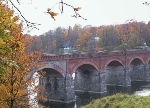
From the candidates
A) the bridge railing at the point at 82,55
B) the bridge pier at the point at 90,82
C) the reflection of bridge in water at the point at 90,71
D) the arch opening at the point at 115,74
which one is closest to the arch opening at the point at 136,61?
the reflection of bridge in water at the point at 90,71

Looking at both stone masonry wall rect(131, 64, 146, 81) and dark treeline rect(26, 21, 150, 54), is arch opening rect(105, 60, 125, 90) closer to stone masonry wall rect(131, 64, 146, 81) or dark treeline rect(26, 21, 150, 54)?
stone masonry wall rect(131, 64, 146, 81)

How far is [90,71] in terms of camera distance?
1764 inches

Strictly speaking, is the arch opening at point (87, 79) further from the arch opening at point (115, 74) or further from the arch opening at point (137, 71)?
the arch opening at point (137, 71)

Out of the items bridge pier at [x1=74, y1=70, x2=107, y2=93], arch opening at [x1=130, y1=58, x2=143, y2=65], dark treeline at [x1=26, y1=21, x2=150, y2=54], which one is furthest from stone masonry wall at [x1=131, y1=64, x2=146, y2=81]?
bridge pier at [x1=74, y1=70, x2=107, y2=93]

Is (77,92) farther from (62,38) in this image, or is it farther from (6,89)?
(62,38)

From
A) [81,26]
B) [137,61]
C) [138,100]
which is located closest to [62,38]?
[81,26]

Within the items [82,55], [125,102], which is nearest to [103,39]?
[82,55]

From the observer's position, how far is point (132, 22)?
90.1 meters

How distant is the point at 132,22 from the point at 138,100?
76.3 meters

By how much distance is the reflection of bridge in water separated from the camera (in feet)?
121

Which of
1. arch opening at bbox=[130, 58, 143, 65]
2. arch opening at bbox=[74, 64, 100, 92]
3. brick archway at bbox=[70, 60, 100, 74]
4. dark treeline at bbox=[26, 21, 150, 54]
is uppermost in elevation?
dark treeline at bbox=[26, 21, 150, 54]

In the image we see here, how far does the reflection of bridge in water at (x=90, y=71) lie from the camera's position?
1453 inches

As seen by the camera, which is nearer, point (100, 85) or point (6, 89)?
point (6, 89)

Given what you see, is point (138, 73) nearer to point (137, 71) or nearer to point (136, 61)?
point (137, 71)
